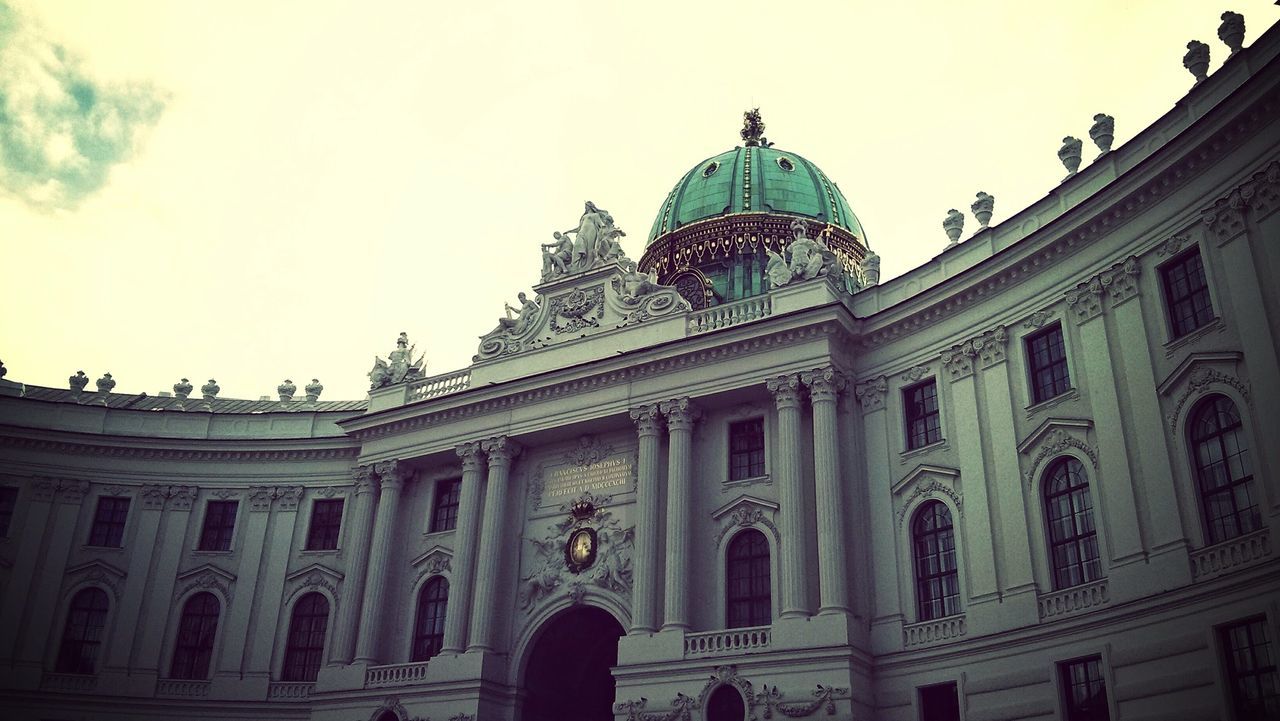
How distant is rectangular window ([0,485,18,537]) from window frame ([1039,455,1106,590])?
35.2m

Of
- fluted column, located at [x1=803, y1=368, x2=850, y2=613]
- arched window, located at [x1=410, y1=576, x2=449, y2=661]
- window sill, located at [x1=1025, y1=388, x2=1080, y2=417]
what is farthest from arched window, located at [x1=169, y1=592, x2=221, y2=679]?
window sill, located at [x1=1025, y1=388, x2=1080, y2=417]

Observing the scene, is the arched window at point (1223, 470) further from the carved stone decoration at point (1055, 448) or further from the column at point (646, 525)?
the column at point (646, 525)

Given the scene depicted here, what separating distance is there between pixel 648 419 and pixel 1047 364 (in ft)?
38.6

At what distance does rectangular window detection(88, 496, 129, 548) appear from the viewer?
130ft

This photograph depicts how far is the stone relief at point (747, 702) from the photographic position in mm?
26266

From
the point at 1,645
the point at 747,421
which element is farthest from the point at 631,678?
the point at 1,645

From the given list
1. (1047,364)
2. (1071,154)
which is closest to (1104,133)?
(1071,154)

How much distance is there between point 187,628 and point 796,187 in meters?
28.6

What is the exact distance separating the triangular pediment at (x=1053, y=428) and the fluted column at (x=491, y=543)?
1615 centimetres

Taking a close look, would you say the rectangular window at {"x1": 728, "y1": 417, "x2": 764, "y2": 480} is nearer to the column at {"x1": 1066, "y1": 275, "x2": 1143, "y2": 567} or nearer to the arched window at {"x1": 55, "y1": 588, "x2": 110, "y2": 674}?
the column at {"x1": 1066, "y1": 275, "x2": 1143, "y2": 567}

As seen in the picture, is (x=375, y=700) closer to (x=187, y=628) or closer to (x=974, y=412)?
(x=187, y=628)

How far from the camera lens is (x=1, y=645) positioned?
122ft

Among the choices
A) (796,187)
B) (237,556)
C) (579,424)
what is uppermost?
(796,187)

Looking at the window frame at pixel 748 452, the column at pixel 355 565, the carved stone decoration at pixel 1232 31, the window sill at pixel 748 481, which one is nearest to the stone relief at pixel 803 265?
the window frame at pixel 748 452
